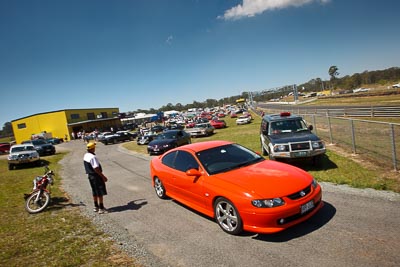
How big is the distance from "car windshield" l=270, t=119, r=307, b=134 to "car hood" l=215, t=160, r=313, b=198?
4.57 meters

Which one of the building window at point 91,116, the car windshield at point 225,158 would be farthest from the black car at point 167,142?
the building window at point 91,116

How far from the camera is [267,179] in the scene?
15.3 feet

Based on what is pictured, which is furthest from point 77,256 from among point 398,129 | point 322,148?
point 398,129

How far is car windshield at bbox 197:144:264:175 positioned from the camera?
17.5 feet

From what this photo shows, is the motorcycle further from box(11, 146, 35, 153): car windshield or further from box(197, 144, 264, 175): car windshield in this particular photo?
box(11, 146, 35, 153): car windshield

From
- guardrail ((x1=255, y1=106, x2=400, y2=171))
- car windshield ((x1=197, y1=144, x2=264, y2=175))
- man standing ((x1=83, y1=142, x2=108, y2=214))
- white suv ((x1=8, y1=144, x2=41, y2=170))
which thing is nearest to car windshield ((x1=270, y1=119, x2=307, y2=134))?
guardrail ((x1=255, y1=106, x2=400, y2=171))

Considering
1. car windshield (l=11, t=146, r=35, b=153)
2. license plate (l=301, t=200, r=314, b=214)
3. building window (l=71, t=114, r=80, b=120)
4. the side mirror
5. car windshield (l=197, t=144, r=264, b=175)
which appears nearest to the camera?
license plate (l=301, t=200, r=314, b=214)

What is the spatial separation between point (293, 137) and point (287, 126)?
1209 mm

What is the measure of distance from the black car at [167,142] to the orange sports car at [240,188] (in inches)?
394

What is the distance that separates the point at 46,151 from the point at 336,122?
25.4 m

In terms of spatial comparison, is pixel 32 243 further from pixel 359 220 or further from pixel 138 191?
pixel 359 220

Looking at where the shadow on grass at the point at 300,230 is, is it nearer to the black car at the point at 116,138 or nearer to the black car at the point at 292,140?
the black car at the point at 292,140

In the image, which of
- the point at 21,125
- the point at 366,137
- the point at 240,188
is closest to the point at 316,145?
the point at 366,137

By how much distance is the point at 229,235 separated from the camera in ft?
15.1
